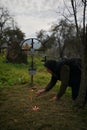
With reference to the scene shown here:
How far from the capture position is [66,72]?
23.5ft

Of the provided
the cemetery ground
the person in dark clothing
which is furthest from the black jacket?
the cemetery ground

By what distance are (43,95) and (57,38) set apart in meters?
51.5

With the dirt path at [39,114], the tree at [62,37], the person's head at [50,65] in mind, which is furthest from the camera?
the tree at [62,37]

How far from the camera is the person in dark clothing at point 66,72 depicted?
716cm

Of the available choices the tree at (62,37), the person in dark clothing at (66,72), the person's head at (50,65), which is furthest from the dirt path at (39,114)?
the tree at (62,37)

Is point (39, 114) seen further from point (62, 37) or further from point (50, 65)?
point (62, 37)

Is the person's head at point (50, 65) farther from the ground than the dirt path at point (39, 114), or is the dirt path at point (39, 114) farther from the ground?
the person's head at point (50, 65)

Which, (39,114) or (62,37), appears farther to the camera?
(62,37)

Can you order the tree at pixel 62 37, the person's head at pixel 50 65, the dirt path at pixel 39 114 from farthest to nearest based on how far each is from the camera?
the tree at pixel 62 37 → the person's head at pixel 50 65 → the dirt path at pixel 39 114

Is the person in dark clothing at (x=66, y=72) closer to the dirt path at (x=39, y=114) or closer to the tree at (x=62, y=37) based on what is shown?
the dirt path at (x=39, y=114)

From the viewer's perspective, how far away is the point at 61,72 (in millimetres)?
7195

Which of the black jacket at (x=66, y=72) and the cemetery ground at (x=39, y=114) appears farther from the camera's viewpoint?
the black jacket at (x=66, y=72)

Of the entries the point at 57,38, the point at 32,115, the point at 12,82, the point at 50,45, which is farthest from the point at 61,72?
the point at 50,45

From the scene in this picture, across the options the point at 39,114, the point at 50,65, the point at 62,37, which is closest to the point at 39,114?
the point at 39,114
